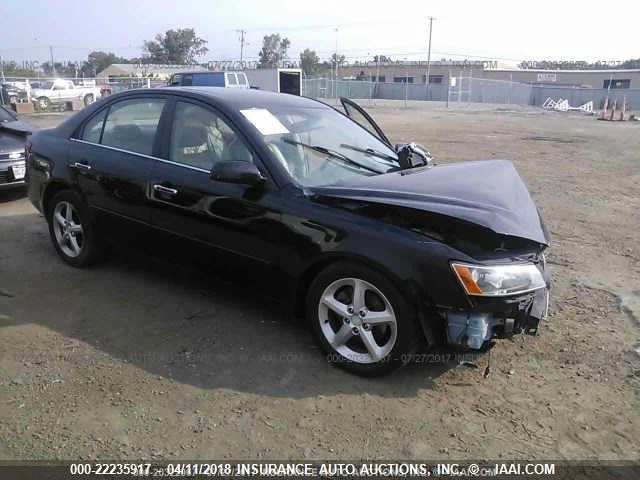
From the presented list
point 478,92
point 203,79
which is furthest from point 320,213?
point 478,92

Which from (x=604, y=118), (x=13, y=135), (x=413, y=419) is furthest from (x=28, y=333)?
(x=604, y=118)

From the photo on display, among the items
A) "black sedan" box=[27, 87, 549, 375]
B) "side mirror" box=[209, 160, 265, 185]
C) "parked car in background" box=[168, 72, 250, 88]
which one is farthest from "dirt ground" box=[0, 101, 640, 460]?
"parked car in background" box=[168, 72, 250, 88]

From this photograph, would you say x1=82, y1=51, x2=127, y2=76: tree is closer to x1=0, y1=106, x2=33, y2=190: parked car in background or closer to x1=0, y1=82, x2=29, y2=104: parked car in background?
x1=0, y1=82, x2=29, y2=104: parked car in background

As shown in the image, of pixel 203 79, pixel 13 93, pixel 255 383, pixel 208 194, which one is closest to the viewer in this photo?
pixel 255 383

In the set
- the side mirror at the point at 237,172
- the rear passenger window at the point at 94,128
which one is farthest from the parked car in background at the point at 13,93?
the side mirror at the point at 237,172

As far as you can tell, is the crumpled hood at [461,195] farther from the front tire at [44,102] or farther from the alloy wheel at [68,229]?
the front tire at [44,102]

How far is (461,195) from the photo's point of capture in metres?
3.19

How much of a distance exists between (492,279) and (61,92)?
36683 millimetres

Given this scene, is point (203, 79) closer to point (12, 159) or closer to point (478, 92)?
point (12, 159)

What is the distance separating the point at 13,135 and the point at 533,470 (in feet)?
25.9

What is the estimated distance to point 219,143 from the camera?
368 cm

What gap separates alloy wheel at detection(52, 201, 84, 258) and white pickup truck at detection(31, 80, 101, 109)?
100.0 ft

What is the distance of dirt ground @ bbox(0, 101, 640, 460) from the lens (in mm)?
2613

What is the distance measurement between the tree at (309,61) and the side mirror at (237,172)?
102 meters
